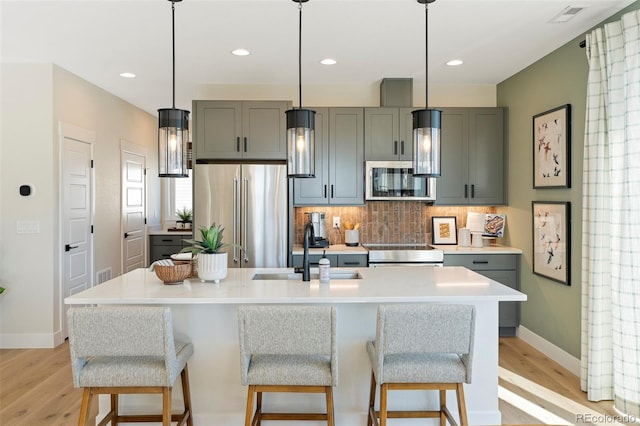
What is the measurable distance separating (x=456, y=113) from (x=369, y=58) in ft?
4.22

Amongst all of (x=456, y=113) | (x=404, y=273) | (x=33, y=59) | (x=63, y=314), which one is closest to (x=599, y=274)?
(x=404, y=273)

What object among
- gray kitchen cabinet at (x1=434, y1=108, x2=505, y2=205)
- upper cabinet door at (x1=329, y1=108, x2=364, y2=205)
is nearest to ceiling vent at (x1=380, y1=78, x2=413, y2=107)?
upper cabinet door at (x1=329, y1=108, x2=364, y2=205)

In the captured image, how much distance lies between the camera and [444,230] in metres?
5.05

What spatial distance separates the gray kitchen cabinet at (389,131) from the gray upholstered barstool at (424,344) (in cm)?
285

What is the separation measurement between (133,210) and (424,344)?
4945 millimetres

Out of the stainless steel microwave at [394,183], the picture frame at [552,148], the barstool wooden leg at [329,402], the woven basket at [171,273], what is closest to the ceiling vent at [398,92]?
the stainless steel microwave at [394,183]

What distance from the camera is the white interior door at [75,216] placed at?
440 cm

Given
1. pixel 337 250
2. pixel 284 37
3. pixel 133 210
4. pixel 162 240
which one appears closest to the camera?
pixel 284 37

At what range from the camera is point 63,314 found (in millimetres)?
4418

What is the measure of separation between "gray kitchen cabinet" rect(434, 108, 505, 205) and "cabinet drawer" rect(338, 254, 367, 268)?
108cm

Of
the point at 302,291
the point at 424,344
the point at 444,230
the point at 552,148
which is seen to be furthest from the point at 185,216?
the point at 424,344

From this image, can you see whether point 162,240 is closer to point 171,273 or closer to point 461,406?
point 171,273

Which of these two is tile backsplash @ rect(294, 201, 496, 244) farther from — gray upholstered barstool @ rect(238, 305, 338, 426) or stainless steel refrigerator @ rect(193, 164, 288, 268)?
gray upholstered barstool @ rect(238, 305, 338, 426)

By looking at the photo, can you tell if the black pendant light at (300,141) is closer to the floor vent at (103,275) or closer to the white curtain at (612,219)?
the white curtain at (612,219)
